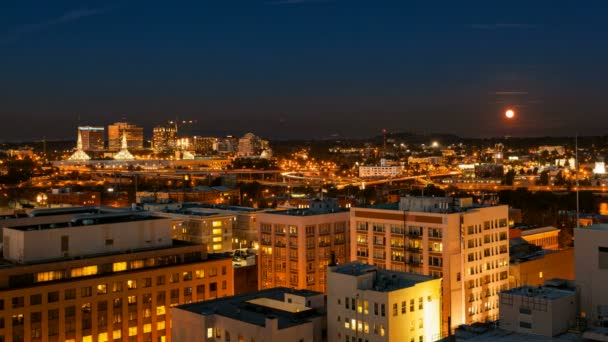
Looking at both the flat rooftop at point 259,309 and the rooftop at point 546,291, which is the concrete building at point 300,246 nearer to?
the flat rooftop at point 259,309

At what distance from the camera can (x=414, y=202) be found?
33125 millimetres

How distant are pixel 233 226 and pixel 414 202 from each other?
2476 centimetres

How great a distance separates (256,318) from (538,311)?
8.73 metres

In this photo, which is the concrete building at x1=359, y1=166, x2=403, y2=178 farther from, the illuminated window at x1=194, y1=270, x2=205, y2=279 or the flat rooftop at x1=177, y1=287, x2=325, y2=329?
the flat rooftop at x1=177, y1=287, x2=325, y2=329

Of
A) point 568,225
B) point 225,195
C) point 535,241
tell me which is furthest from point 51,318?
point 225,195

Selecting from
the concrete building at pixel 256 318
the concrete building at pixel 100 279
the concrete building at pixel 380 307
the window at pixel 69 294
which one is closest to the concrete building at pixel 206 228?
the concrete building at pixel 100 279

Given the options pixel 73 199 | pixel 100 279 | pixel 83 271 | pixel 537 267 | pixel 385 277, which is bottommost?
pixel 537 267

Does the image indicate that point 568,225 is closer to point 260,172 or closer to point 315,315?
point 315,315

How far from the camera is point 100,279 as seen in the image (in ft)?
90.7

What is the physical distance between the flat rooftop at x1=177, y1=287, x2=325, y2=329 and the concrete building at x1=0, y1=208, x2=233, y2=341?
4762 millimetres

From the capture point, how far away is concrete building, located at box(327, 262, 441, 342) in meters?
23.0

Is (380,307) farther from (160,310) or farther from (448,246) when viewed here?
(160,310)

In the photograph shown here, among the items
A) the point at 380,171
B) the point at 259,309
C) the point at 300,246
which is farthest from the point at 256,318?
the point at 380,171

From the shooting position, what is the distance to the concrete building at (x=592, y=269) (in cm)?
2030
